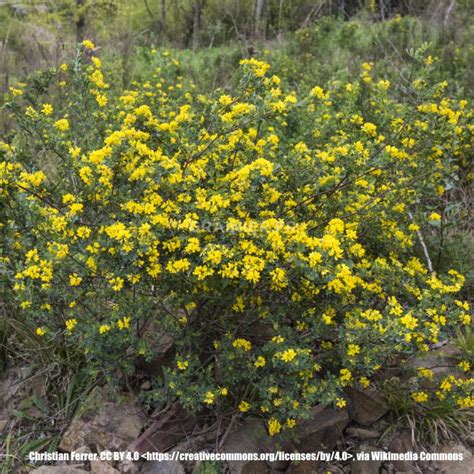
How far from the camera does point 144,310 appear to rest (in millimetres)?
2424

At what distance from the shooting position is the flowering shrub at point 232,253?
7.28ft

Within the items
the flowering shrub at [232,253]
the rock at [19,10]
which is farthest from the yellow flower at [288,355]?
the rock at [19,10]

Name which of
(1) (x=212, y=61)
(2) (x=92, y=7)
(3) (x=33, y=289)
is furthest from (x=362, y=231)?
(2) (x=92, y=7)

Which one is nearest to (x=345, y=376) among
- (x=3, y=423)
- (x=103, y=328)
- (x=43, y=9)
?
(x=103, y=328)

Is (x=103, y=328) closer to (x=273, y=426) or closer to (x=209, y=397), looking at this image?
(x=209, y=397)

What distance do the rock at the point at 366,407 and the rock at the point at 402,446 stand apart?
13 cm

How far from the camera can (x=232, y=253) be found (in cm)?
211

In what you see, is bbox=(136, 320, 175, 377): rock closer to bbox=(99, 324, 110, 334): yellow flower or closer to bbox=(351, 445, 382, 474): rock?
bbox=(99, 324, 110, 334): yellow flower

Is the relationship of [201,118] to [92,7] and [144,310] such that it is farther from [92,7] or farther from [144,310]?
[92,7]

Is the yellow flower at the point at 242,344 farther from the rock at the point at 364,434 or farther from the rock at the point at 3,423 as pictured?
the rock at the point at 3,423

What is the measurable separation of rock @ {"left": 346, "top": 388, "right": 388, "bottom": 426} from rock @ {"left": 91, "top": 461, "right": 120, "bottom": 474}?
48.2 inches

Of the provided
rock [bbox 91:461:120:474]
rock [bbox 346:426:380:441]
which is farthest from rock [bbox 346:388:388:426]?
rock [bbox 91:461:120:474]

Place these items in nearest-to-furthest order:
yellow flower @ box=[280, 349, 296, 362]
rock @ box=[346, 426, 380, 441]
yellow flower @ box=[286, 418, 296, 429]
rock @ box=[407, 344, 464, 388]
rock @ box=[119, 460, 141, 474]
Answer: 1. yellow flower @ box=[280, 349, 296, 362]
2. yellow flower @ box=[286, 418, 296, 429]
3. rock @ box=[119, 460, 141, 474]
4. rock @ box=[346, 426, 380, 441]
5. rock @ box=[407, 344, 464, 388]

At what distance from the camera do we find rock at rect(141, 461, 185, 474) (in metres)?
2.50
